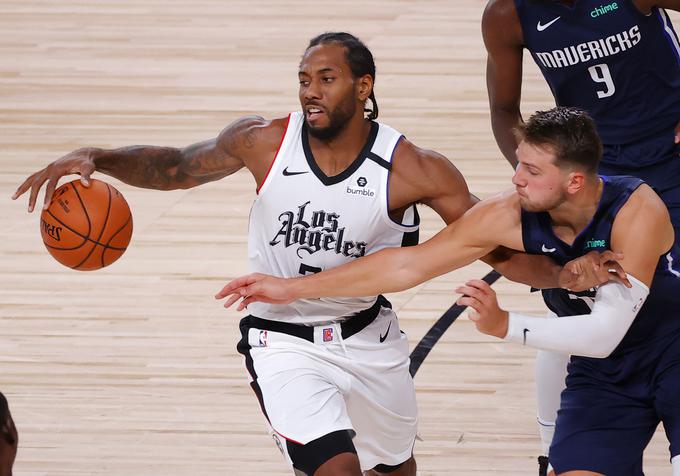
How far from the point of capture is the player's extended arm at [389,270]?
4.34m

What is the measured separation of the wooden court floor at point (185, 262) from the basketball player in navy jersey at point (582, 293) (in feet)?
3.72

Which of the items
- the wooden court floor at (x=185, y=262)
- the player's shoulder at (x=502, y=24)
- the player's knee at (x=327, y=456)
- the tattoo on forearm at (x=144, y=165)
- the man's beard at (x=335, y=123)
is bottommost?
the wooden court floor at (x=185, y=262)

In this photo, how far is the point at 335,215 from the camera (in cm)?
448

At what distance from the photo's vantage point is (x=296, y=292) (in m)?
4.35

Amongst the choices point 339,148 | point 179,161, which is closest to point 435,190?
point 339,148

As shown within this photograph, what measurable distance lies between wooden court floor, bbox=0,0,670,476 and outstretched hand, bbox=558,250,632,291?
4.61 feet

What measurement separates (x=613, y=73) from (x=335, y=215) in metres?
1.23

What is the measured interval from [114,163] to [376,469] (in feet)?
4.99

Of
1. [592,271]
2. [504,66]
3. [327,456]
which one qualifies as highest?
[504,66]

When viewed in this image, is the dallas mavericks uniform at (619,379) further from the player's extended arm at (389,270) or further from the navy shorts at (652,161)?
the navy shorts at (652,161)

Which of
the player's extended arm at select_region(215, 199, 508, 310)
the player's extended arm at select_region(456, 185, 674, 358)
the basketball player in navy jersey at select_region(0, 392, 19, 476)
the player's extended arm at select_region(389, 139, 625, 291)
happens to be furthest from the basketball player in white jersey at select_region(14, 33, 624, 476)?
the basketball player in navy jersey at select_region(0, 392, 19, 476)

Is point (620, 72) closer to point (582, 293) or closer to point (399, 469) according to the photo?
point (582, 293)

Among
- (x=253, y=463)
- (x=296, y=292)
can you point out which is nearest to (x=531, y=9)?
(x=296, y=292)

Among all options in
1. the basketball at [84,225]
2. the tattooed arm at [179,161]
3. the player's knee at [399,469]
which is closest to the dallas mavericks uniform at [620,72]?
the tattooed arm at [179,161]
